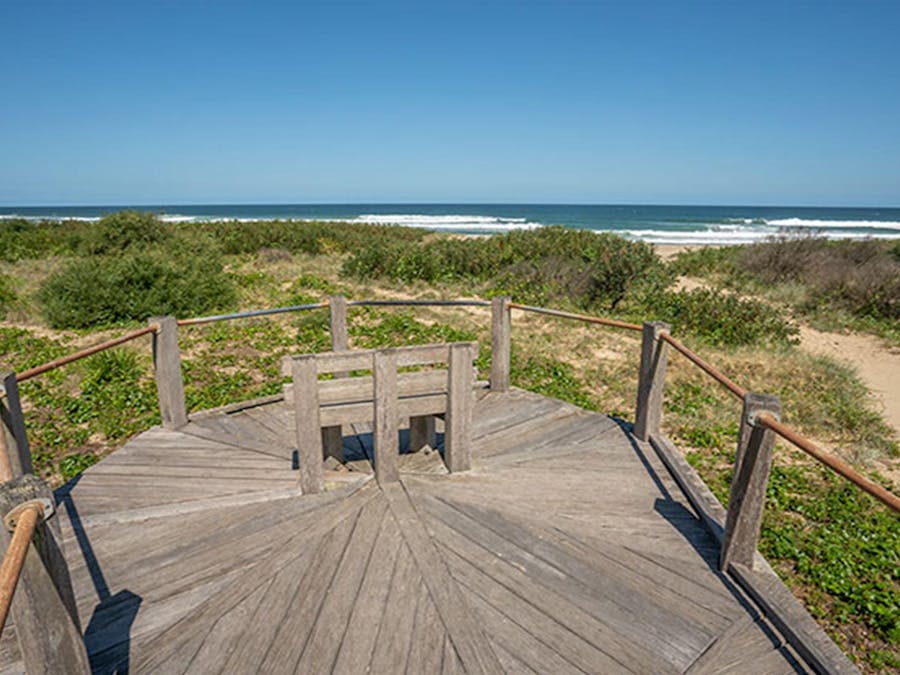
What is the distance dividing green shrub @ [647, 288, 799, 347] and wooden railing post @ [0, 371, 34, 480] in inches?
415

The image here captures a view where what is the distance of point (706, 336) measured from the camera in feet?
34.9

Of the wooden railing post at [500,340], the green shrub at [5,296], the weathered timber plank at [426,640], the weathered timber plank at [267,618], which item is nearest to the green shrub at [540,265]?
the wooden railing post at [500,340]

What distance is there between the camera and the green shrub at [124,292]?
414 inches

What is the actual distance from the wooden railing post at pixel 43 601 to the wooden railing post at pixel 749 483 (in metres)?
3.06

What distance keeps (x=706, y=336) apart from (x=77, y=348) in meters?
11.5

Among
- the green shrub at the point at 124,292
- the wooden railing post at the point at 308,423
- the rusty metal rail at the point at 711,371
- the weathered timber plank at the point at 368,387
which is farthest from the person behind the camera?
the green shrub at the point at 124,292

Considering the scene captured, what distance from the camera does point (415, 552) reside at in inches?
123

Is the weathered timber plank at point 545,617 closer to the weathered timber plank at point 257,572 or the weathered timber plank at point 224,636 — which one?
the weathered timber plank at point 257,572

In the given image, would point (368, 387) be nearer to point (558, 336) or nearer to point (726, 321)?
point (558, 336)

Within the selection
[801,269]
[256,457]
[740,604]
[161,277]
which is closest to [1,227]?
[161,277]

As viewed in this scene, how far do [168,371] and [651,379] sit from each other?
169 inches

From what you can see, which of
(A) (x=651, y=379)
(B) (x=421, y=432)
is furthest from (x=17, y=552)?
(A) (x=651, y=379)

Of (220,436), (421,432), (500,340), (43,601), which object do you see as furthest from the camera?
(500,340)

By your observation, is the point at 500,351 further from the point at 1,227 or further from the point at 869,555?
the point at 1,227
